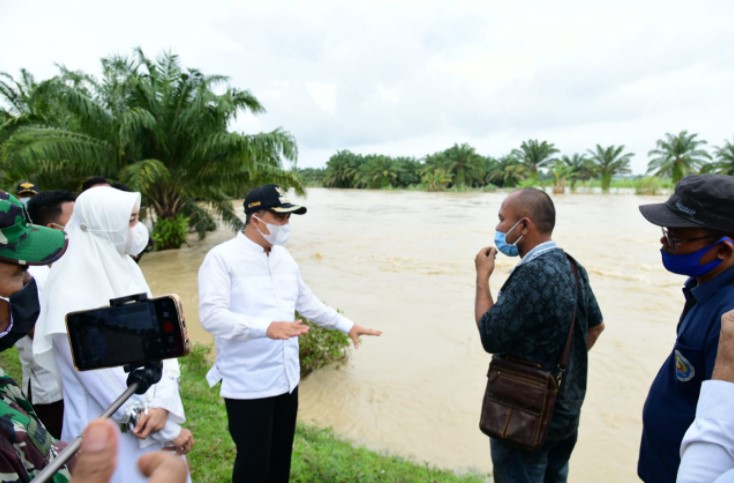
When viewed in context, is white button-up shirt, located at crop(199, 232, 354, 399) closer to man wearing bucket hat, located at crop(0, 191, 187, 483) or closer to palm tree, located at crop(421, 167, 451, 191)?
man wearing bucket hat, located at crop(0, 191, 187, 483)

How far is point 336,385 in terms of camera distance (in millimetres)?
5680

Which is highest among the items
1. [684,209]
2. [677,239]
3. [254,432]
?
[684,209]

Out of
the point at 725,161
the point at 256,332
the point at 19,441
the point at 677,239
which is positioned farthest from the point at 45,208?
the point at 725,161

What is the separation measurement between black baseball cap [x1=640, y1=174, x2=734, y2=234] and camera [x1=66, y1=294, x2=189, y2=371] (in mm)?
1826

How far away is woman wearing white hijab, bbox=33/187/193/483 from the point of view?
1794 millimetres

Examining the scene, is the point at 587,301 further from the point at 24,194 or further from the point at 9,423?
the point at 24,194

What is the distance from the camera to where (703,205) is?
5.30ft

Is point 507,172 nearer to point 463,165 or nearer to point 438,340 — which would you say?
point 463,165

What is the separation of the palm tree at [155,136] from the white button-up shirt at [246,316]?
1025 cm

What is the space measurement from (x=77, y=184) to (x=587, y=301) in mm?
15218

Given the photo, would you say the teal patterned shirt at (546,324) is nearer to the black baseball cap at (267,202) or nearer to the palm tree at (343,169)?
the black baseball cap at (267,202)

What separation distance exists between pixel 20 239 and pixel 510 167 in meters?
64.7

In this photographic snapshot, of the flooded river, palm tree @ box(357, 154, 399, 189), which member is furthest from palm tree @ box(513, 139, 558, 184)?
the flooded river

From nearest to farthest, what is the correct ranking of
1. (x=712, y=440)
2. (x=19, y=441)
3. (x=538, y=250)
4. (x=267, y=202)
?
(x=712, y=440), (x=19, y=441), (x=538, y=250), (x=267, y=202)
